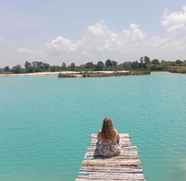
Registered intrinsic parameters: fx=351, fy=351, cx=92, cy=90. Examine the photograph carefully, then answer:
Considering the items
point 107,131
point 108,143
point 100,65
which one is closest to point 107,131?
point 107,131

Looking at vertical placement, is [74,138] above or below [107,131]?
below

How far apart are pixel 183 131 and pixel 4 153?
12.7 m

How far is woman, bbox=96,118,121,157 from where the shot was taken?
41.5ft

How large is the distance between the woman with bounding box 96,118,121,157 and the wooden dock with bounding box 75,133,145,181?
9.0 inches

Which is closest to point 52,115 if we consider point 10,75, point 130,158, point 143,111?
point 143,111

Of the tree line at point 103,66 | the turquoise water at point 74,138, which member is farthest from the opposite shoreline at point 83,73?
the turquoise water at point 74,138

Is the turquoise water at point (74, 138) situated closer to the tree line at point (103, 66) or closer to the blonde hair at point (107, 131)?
the blonde hair at point (107, 131)

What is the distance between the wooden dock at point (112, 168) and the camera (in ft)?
35.7

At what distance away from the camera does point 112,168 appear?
455 inches

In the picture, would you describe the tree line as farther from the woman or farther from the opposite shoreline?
the woman

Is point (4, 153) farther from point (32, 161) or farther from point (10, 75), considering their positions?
point (10, 75)

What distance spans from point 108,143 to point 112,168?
52.0 inches

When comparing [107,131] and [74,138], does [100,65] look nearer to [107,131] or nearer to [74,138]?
[74,138]

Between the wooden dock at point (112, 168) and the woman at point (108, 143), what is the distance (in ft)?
0.75
